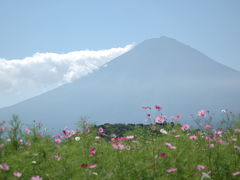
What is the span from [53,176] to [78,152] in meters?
1.40

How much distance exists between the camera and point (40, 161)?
482cm

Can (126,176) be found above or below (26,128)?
below

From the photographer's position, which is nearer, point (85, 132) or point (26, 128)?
point (85, 132)

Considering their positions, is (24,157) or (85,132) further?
(85,132)

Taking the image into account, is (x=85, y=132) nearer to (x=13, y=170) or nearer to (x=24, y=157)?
(x=24, y=157)

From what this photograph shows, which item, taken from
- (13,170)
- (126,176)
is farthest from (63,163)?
(126,176)

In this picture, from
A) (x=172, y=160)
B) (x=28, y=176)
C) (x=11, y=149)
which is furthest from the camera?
(x=11, y=149)

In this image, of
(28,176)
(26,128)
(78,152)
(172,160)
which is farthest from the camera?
(26,128)

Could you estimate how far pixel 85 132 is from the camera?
6.54 m

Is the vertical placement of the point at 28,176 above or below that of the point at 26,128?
below

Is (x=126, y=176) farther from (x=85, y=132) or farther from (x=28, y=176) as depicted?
(x=85, y=132)

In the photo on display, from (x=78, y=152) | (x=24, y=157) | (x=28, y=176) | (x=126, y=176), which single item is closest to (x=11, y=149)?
(x=24, y=157)

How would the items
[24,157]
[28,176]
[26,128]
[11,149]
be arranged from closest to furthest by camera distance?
[28,176] → [24,157] → [11,149] → [26,128]

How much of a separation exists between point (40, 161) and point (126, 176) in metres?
1.54
